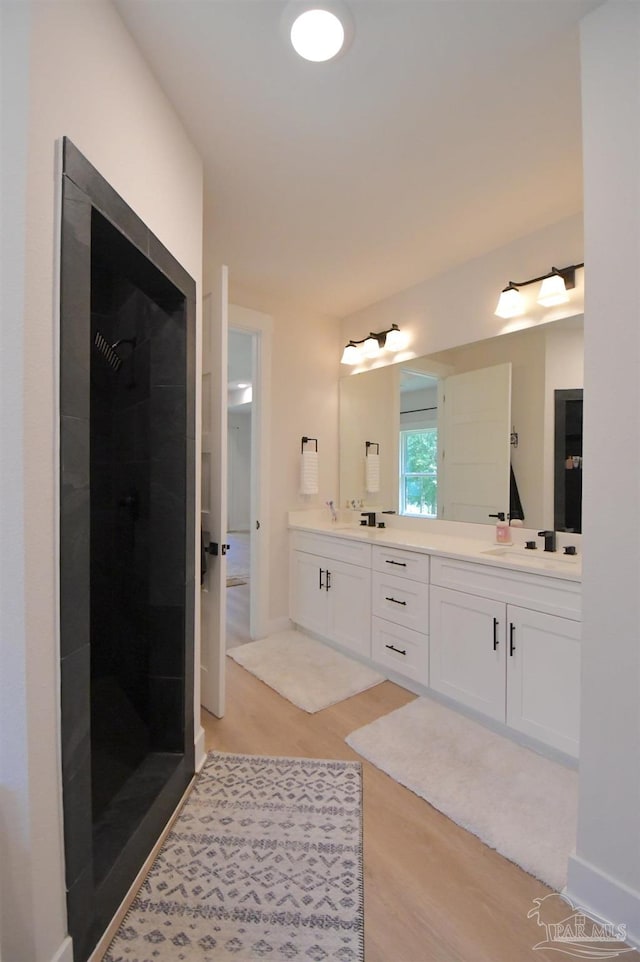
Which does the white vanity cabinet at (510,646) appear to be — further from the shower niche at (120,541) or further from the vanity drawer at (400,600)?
the shower niche at (120,541)

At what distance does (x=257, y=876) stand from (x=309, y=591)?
6.37ft

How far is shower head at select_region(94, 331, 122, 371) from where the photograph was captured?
1.90m

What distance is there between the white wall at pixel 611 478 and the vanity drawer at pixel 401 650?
1156mm

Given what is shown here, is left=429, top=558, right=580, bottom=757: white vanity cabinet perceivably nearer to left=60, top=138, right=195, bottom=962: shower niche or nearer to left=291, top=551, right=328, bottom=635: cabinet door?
left=291, top=551, right=328, bottom=635: cabinet door

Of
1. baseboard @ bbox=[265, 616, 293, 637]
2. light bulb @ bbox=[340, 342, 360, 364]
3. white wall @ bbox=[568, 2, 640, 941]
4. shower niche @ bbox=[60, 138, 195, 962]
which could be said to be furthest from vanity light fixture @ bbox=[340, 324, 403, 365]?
baseboard @ bbox=[265, 616, 293, 637]

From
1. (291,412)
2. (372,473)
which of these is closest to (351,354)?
(291,412)

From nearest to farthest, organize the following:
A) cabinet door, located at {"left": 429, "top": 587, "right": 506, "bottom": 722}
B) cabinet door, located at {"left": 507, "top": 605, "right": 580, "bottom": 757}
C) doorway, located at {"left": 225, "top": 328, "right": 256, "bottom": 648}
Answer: cabinet door, located at {"left": 507, "top": 605, "right": 580, "bottom": 757} → cabinet door, located at {"left": 429, "top": 587, "right": 506, "bottom": 722} → doorway, located at {"left": 225, "top": 328, "right": 256, "bottom": 648}

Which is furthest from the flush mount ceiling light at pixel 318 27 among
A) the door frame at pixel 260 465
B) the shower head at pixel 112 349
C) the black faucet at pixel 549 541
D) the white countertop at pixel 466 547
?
the black faucet at pixel 549 541

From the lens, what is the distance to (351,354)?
3520 mm

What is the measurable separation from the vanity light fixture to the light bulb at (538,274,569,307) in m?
1.08

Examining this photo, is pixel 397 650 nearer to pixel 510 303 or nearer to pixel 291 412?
pixel 291 412

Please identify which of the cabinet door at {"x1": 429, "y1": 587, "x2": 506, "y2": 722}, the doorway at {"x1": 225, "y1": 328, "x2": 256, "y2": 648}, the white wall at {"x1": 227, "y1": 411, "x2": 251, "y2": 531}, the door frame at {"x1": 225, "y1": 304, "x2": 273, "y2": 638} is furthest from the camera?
the white wall at {"x1": 227, "y1": 411, "x2": 251, "y2": 531}

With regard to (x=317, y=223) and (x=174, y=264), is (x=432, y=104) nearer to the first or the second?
(x=317, y=223)

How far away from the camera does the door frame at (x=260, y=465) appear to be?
3197 mm
